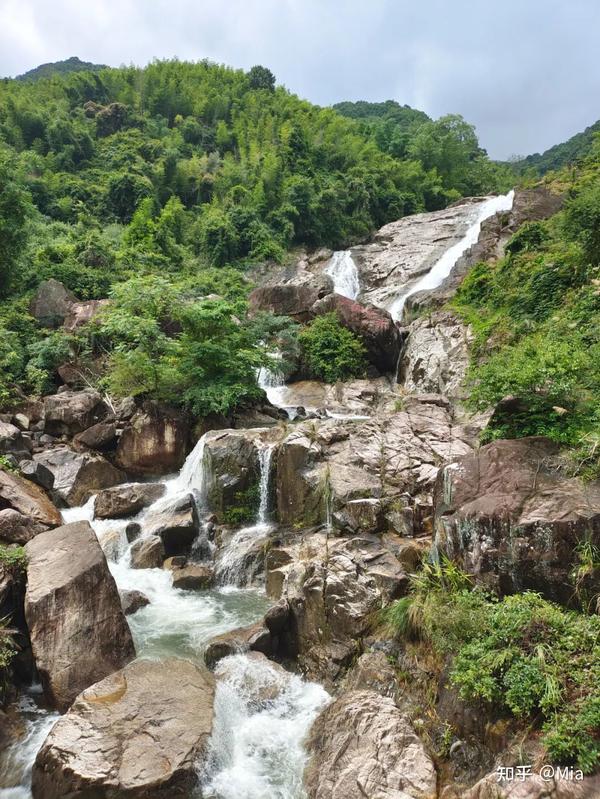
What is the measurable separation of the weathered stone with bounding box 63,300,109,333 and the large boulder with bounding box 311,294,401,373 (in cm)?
1055

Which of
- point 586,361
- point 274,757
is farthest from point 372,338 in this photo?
point 274,757

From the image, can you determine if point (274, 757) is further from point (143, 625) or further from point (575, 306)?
point (575, 306)

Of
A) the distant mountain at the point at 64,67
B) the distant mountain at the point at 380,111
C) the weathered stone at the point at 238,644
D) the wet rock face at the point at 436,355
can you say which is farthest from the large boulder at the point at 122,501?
the distant mountain at the point at 64,67

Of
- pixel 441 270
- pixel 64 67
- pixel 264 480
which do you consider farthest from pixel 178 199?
pixel 64 67

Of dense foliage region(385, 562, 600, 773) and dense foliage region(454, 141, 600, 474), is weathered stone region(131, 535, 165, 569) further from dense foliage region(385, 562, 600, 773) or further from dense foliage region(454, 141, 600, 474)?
dense foliage region(454, 141, 600, 474)

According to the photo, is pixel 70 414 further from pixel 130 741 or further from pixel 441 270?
pixel 441 270

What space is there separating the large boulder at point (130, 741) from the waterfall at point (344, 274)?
2354 cm

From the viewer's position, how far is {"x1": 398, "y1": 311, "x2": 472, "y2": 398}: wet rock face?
1714 cm

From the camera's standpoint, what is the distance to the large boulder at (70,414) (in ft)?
52.3

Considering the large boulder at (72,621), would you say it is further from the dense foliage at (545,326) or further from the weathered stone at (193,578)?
the dense foliage at (545,326)

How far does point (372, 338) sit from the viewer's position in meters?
21.3

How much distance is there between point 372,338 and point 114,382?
10769 mm

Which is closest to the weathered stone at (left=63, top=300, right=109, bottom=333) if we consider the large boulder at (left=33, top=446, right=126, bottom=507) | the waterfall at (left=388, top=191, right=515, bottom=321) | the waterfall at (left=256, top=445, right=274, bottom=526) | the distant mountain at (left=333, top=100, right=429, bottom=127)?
the large boulder at (left=33, top=446, right=126, bottom=507)

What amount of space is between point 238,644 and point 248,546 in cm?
327
